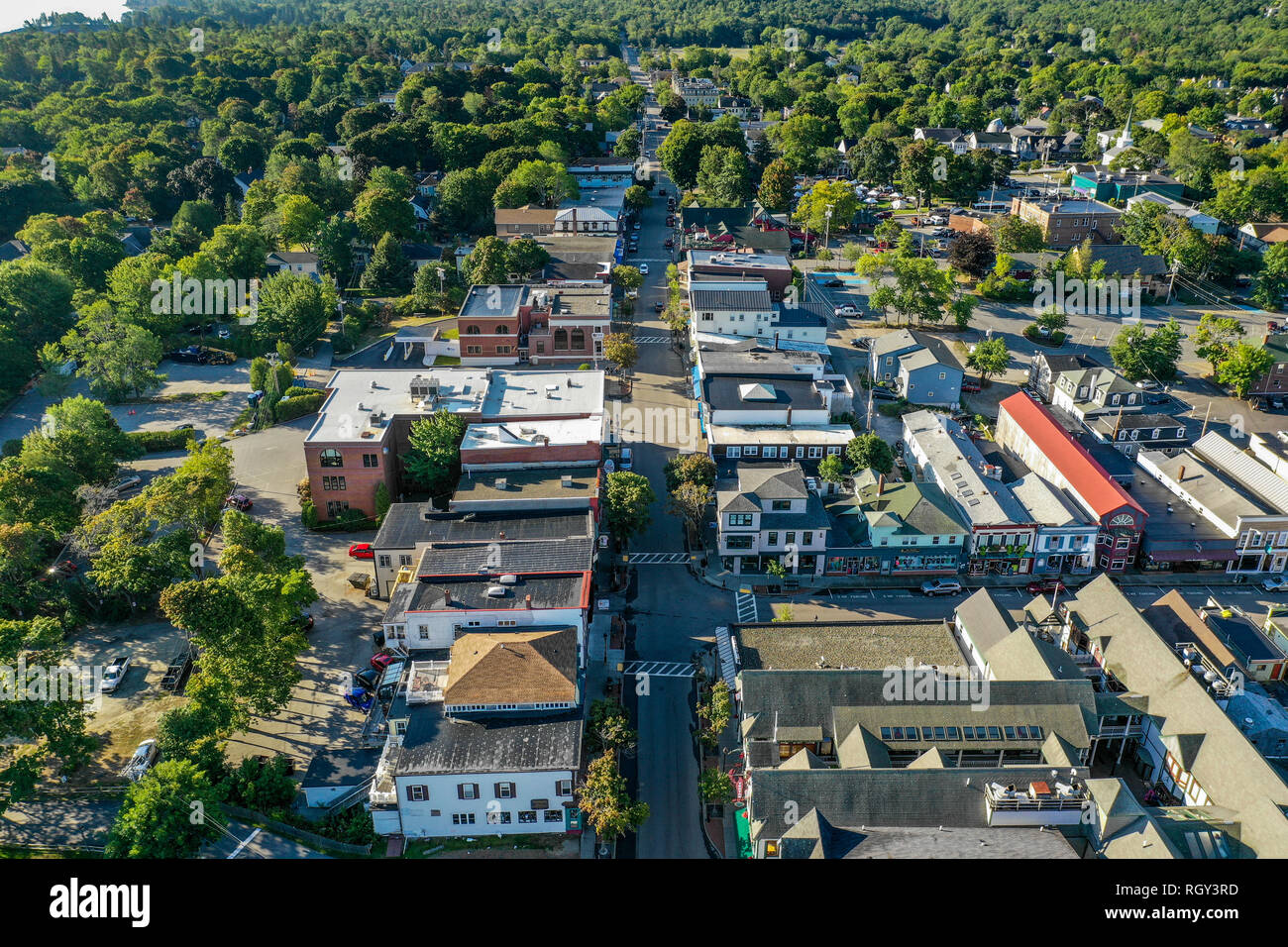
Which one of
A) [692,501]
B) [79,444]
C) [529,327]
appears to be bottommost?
[692,501]

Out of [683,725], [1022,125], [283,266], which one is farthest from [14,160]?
[1022,125]

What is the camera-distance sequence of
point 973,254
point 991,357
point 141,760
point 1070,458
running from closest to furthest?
point 141,760 < point 1070,458 < point 991,357 < point 973,254

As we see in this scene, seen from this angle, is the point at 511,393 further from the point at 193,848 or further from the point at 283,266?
the point at 283,266

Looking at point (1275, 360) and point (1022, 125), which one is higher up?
point (1022, 125)

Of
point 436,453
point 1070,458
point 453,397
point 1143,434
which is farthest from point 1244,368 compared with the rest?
point 436,453

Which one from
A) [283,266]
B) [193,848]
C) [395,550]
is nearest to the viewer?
[193,848]

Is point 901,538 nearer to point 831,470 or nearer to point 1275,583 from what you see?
point 831,470

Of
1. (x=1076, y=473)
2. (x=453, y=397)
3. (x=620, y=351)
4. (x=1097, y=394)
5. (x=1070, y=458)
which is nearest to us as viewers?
(x=1076, y=473)
